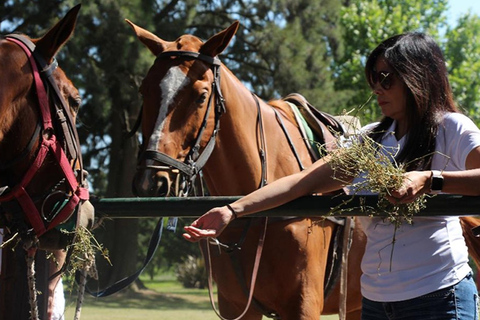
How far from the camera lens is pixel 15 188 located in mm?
3041

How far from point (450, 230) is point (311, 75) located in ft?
56.4

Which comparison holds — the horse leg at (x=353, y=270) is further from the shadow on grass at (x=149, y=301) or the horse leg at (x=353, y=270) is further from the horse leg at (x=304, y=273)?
the shadow on grass at (x=149, y=301)

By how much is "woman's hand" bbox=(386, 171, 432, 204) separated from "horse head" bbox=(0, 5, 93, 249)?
4.34 feet

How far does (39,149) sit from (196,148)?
1.13m

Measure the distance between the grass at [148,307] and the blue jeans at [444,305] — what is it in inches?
315

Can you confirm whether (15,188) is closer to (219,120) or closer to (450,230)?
(219,120)

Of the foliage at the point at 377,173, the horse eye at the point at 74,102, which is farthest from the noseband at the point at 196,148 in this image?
the foliage at the point at 377,173

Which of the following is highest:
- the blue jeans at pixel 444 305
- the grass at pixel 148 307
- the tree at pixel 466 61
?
the tree at pixel 466 61

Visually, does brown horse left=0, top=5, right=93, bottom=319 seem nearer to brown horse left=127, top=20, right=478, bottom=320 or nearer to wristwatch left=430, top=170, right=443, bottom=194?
brown horse left=127, top=20, right=478, bottom=320

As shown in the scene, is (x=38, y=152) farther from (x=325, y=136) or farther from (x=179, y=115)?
(x=325, y=136)

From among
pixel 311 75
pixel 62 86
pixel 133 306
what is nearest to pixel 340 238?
pixel 62 86

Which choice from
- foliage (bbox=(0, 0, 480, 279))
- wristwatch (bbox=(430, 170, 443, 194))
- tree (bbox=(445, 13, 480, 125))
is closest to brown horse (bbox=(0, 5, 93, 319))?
wristwatch (bbox=(430, 170, 443, 194))

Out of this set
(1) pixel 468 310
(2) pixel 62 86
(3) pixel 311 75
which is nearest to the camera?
(1) pixel 468 310

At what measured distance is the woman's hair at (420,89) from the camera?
8.91 ft
